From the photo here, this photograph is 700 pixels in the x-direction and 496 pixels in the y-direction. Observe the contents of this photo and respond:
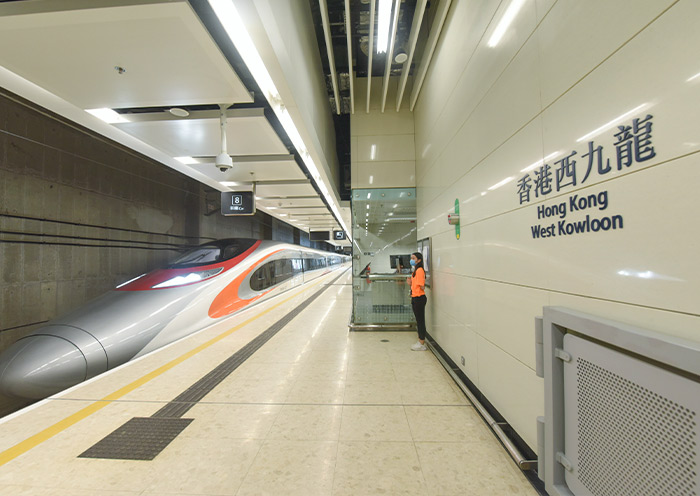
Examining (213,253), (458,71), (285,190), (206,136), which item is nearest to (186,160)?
(206,136)

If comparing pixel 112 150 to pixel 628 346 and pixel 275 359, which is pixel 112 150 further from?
pixel 628 346

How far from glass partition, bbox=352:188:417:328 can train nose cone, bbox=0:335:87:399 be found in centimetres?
384

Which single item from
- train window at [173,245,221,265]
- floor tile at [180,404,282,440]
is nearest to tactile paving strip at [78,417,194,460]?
floor tile at [180,404,282,440]

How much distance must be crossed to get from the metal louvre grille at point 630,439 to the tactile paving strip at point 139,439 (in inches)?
101

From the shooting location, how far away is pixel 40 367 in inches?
125

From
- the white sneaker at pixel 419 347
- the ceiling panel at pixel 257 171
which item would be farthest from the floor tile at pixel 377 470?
the ceiling panel at pixel 257 171

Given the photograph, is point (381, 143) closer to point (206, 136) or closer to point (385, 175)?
point (385, 175)

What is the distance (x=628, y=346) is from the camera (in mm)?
1021

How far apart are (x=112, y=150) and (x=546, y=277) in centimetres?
767

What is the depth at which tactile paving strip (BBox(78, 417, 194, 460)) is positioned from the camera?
2.00m

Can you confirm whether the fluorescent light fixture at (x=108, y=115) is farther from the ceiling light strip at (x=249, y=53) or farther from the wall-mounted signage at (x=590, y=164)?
the wall-mounted signage at (x=590, y=164)

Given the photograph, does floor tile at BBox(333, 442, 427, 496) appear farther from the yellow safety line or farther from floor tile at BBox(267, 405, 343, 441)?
the yellow safety line

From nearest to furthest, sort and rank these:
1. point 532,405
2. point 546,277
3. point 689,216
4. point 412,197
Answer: point 689,216 < point 546,277 < point 532,405 < point 412,197

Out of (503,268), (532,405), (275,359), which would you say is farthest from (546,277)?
(275,359)
